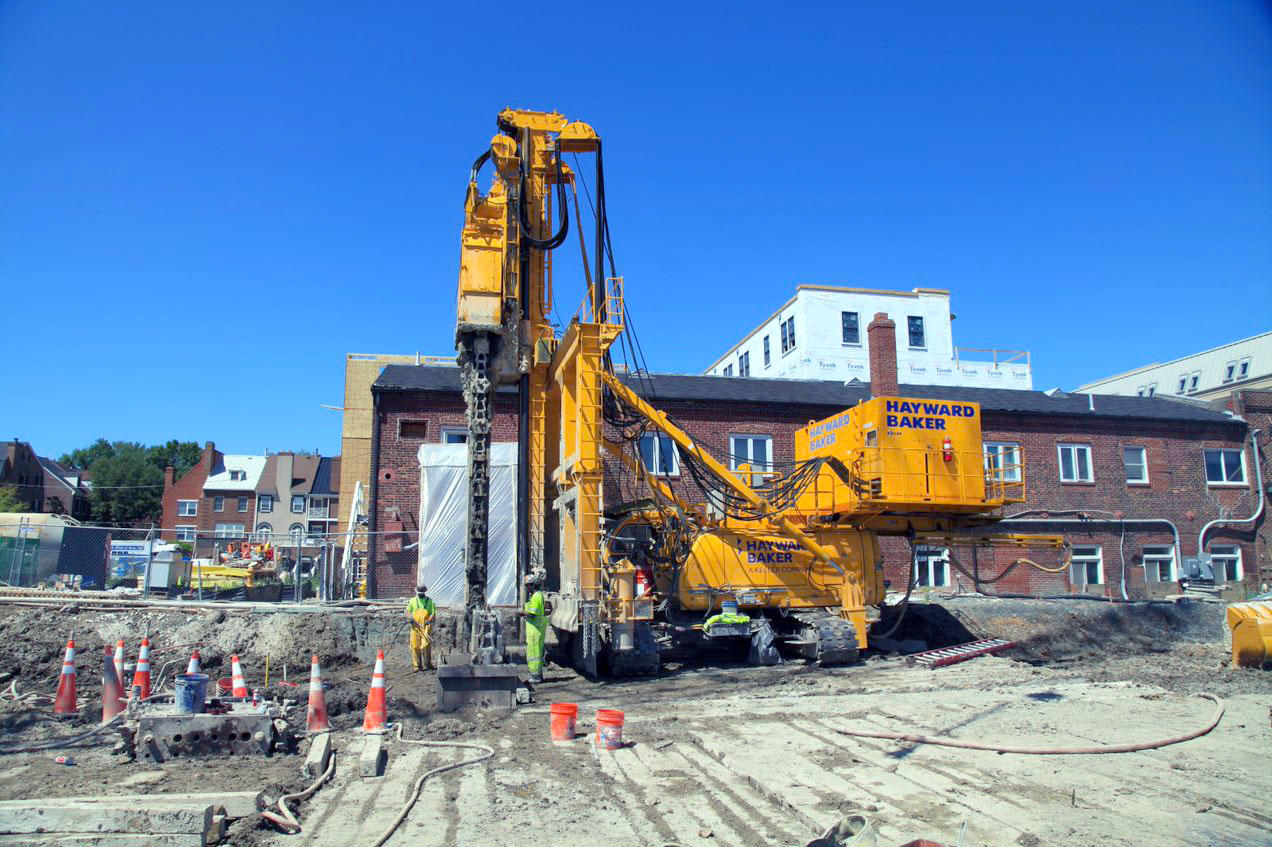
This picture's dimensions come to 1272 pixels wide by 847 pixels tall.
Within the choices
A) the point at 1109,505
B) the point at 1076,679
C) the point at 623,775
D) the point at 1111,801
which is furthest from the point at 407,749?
the point at 1109,505

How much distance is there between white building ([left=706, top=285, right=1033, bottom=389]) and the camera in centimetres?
3719

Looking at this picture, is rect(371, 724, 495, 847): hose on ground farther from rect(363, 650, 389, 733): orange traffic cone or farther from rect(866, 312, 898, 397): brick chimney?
rect(866, 312, 898, 397): brick chimney

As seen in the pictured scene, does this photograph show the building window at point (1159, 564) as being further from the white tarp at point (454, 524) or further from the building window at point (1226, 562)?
the white tarp at point (454, 524)

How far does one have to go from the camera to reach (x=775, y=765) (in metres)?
7.82

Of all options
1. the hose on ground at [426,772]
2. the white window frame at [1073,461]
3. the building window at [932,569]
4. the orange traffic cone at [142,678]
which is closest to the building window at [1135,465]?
the white window frame at [1073,461]

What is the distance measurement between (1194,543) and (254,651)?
2708 centimetres

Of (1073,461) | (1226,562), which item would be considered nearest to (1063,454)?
(1073,461)

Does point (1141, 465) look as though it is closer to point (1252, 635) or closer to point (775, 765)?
point (1252, 635)

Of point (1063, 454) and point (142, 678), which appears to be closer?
point (142, 678)

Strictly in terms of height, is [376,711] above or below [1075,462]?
below

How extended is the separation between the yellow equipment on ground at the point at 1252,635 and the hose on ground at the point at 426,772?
40.8 ft

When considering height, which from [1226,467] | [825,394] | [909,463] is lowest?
[909,463]

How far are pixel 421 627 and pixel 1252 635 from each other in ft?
44.8

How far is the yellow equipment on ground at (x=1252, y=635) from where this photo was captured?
42.5 ft
